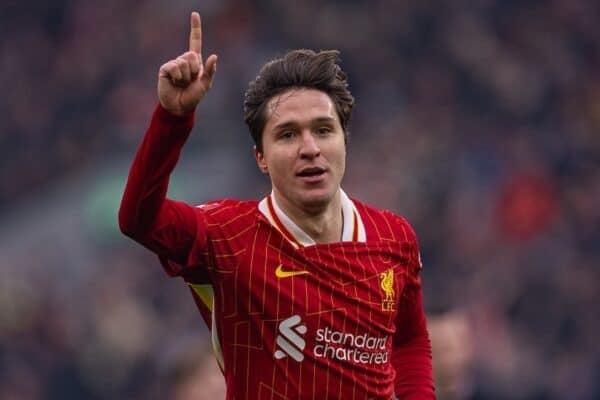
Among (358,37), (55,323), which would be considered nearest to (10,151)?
(55,323)

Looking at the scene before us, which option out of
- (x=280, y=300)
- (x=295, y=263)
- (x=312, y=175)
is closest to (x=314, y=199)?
(x=312, y=175)

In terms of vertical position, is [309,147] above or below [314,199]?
above

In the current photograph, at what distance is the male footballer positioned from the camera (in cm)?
333

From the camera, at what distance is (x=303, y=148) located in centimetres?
339

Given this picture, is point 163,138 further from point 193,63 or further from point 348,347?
point 348,347

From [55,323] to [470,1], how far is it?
4.53 m

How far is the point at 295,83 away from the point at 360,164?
16.8 ft

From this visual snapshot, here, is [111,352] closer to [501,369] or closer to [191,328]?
[191,328]

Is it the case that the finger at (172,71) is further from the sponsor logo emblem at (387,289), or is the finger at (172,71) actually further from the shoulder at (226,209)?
the sponsor logo emblem at (387,289)

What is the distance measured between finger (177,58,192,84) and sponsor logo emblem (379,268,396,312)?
0.99m

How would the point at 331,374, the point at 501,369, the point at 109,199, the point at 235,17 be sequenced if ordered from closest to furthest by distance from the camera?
the point at 331,374
the point at 501,369
the point at 109,199
the point at 235,17

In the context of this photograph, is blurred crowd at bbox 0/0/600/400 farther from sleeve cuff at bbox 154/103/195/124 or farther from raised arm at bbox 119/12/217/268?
sleeve cuff at bbox 154/103/195/124

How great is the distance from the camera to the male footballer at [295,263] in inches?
131

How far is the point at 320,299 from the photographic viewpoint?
3375 mm
